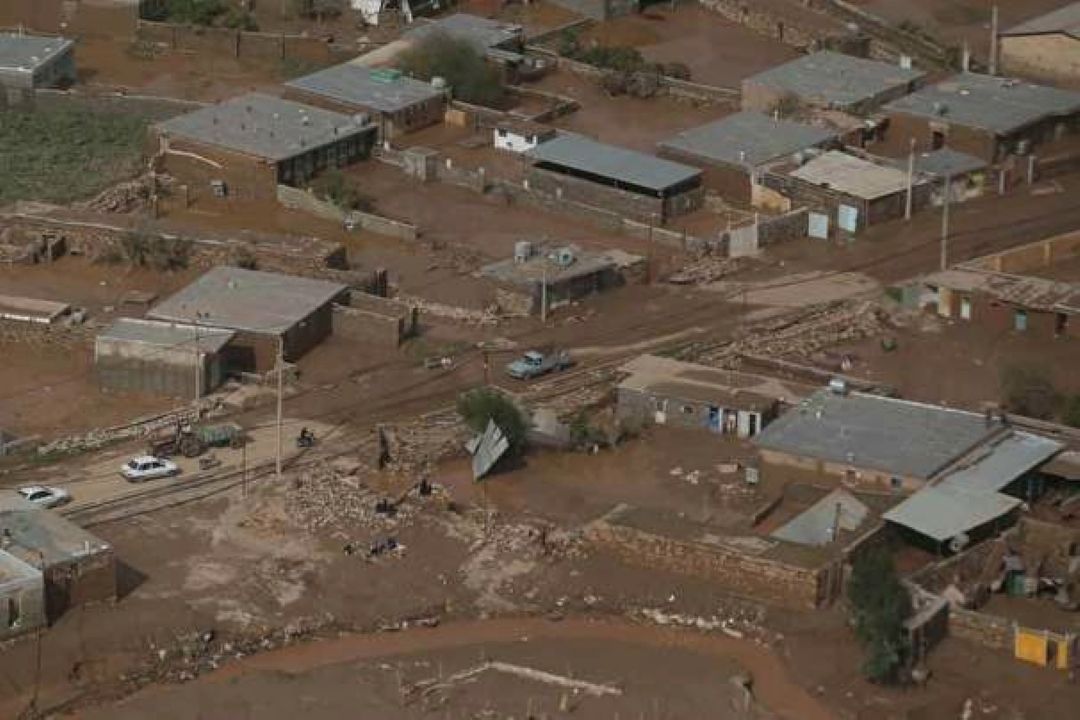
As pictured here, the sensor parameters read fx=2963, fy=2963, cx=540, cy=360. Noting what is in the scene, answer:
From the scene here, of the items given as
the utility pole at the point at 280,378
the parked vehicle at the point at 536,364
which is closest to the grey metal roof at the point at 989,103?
the parked vehicle at the point at 536,364

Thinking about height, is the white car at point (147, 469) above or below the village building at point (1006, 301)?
below

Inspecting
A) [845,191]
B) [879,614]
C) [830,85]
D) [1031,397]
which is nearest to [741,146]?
[845,191]

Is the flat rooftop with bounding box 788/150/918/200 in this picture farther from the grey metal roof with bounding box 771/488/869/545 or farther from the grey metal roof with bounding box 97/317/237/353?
the grey metal roof with bounding box 771/488/869/545

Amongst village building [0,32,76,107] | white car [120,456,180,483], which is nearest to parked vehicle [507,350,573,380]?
white car [120,456,180,483]

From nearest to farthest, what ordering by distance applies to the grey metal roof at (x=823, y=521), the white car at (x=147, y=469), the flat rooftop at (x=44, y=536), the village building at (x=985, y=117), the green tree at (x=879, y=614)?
the green tree at (x=879, y=614), the flat rooftop at (x=44, y=536), the grey metal roof at (x=823, y=521), the white car at (x=147, y=469), the village building at (x=985, y=117)

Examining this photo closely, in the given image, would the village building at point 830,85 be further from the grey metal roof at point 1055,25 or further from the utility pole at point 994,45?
the grey metal roof at point 1055,25

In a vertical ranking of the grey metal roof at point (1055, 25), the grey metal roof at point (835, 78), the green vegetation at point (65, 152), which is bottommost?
the green vegetation at point (65, 152)

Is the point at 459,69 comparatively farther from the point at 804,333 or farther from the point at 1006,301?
the point at 1006,301
